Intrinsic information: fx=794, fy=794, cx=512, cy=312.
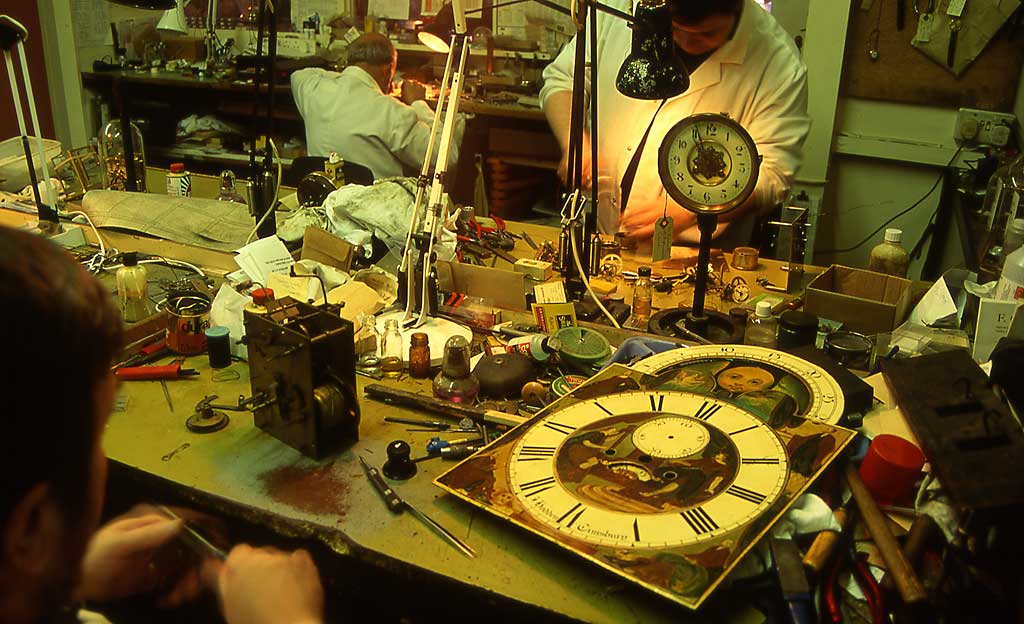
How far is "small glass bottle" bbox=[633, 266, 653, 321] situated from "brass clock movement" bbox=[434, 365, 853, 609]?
562 millimetres

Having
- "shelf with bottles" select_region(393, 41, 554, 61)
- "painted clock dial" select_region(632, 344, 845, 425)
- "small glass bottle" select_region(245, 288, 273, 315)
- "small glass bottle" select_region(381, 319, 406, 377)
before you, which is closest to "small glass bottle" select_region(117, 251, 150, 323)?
"small glass bottle" select_region(245, 288, 273, 315)

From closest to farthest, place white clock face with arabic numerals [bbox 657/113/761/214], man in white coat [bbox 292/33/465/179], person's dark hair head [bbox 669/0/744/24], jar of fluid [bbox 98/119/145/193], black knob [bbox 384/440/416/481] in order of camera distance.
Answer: black knob [bbox 384/440/416/481], white clock face with arabic numerals [bbox 657/113/761/214], person's dark hair head [bbox 669/0/744/24], jar of fluid [bbox 98/119/145/193], man in white coat [bbox 292/33/465/179]

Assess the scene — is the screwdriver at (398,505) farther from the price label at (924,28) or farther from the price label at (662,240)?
the price label at (924,28)

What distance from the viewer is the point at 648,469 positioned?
3.84 feet

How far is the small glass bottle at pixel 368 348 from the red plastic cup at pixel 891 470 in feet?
3.06

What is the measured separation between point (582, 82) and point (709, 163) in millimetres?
356

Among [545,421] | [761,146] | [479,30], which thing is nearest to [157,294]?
[545,421]

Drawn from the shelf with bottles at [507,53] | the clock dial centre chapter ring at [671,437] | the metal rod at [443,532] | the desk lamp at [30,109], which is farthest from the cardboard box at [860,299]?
the shelf with bottles at [507,53]

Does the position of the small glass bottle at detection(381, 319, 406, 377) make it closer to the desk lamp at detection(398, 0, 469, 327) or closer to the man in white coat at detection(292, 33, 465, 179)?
the desk lamp at detection(398, 0, 469, 327)

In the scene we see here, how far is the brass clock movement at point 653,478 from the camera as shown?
101 centimetres

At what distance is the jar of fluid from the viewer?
9.27ft

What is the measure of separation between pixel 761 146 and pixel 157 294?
6.98 ft

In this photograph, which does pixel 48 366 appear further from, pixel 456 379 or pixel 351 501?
pixel 456 379

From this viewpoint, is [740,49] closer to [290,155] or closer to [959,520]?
[959,520]
